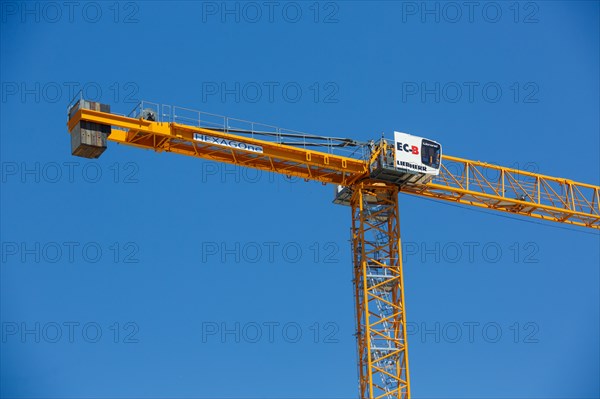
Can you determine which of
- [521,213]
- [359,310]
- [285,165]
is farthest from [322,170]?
[521,213]

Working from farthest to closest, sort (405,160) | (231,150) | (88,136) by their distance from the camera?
(405,160), (231,150), (88,136)

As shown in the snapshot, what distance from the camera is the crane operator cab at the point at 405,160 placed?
78.7 metres

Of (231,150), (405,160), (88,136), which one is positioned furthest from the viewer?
(405,160)

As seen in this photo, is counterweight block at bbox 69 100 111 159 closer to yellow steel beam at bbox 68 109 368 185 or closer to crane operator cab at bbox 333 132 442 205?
yellow steel beam at bbox 68 109 368 185

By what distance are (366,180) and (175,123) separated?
1317 cm

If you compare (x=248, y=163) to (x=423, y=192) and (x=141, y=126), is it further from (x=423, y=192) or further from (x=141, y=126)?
(x=423, y=192)

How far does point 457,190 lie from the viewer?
8319 cm

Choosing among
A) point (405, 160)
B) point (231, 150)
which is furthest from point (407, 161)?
point (231, 150)

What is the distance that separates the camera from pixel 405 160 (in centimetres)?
7900

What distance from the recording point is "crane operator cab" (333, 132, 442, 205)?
3098 inches

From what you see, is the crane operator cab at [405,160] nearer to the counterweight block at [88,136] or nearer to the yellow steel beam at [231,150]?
the yellow steel beam at [231,150]

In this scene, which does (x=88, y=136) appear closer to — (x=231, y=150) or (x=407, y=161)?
(x=231, y=150)

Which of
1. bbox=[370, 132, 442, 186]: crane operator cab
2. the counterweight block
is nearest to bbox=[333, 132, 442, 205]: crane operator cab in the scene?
bbox=[370, 132, 442, 186]: crane operator cab

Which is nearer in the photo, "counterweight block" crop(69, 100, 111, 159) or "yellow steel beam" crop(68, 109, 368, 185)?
"counterweight block" crop(69, 100, 111, 159)
